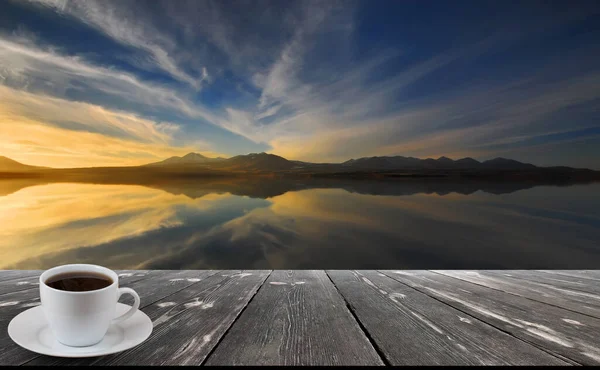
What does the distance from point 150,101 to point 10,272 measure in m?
7.06

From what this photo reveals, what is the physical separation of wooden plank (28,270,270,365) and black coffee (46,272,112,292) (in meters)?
0.16

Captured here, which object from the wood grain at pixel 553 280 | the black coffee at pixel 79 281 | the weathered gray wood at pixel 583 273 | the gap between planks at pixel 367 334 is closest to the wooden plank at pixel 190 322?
the black coffee at pixel 79 281

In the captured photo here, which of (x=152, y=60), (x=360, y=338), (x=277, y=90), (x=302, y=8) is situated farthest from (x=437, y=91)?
(x=360, y=338)

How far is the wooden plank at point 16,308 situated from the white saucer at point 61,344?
0.09 ft

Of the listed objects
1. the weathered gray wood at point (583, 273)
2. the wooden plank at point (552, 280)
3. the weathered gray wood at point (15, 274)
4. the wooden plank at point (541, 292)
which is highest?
the weathered gray wood at point (15, 274)

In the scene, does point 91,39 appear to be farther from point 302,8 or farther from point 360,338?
point 360,338

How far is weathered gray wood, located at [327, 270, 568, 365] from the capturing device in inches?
24.4

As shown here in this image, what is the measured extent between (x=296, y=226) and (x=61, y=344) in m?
15.0

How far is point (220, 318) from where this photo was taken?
826mm

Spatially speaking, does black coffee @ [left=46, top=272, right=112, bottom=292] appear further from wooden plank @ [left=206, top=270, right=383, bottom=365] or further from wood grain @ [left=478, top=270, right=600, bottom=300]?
wood grain @ [left=478, top=270, right=600, bottom=300]

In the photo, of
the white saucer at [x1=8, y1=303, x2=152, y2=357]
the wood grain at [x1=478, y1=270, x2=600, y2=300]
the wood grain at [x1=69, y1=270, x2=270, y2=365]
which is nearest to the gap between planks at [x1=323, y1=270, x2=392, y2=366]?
the wood grain at [x1=69, y1=270, x2=270, y2=365]

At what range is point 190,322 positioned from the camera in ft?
2.60

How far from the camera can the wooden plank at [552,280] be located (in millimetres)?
1305

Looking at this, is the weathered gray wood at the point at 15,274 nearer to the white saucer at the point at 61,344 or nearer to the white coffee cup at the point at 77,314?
the white saucer at the point at 61,344
